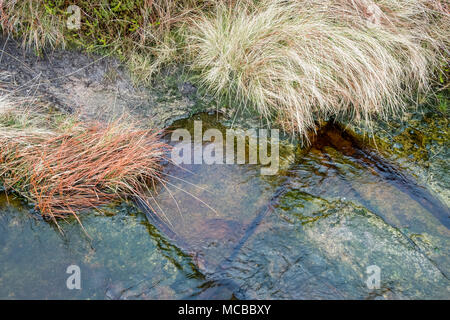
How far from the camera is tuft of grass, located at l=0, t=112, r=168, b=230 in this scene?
2855 mm

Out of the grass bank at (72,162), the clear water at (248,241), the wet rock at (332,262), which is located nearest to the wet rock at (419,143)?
the clear water at (248,241)

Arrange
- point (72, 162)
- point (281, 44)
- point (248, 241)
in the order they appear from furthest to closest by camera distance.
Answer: point (281, 44)
point (72, 162)
point (248, 241)

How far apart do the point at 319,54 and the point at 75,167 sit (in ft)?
8.59

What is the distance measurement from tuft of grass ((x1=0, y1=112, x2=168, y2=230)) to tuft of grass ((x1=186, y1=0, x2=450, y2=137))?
4.16 feet

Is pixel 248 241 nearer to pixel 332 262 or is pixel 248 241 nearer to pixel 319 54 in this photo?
pixel 332 262

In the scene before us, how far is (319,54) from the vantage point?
373cm

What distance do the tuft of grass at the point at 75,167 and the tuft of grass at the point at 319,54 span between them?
127 centimetres

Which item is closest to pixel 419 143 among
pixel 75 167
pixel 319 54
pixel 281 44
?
pixel 319 54

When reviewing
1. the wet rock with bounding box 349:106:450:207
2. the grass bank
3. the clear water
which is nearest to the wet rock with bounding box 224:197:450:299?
the clear water

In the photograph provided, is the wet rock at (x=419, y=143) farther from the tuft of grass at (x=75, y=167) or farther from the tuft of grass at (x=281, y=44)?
the tuft of grass at (x=75, y=167)

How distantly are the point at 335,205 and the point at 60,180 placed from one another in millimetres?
2277

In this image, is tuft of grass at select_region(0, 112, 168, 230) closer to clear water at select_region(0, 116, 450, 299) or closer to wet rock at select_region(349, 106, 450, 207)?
clear water at select_region(0, 116, 450, 299)

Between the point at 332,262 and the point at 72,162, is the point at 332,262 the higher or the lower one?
the lower one
